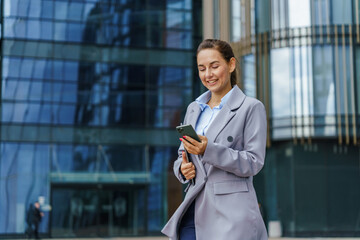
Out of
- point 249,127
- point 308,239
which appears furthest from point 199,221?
point 308,239

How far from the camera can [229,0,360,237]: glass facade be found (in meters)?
26.2

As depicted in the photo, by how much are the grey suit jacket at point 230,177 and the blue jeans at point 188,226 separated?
0.03 meters

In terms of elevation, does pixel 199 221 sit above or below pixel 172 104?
below

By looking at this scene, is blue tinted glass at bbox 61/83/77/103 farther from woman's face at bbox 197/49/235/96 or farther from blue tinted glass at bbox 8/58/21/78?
woman's face at bbox 197/49/235/96

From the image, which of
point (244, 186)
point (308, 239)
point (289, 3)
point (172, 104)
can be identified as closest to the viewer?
point (244, 186)

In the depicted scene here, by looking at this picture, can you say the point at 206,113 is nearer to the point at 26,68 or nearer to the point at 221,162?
the point at 221,162

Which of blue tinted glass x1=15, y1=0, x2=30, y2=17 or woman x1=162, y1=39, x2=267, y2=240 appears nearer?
woman x1=162, y1=39, x2=267, y2=240

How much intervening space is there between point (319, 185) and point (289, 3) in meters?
7.52

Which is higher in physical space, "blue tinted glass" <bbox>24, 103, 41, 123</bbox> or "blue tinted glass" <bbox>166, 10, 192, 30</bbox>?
"blue tinted glass" <bbox>166, 10, 192, 30</bbox>

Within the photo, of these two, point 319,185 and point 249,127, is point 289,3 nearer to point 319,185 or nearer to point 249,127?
point 319,185

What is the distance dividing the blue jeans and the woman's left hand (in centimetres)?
32

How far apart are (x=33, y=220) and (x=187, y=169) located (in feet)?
76.3

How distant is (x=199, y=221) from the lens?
111 inches

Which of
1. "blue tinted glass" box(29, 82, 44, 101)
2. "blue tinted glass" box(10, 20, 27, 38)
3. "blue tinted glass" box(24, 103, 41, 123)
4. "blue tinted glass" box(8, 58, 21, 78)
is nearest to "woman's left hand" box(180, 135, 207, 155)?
"blue tinted glass" box(24, 103, 41, 123)
